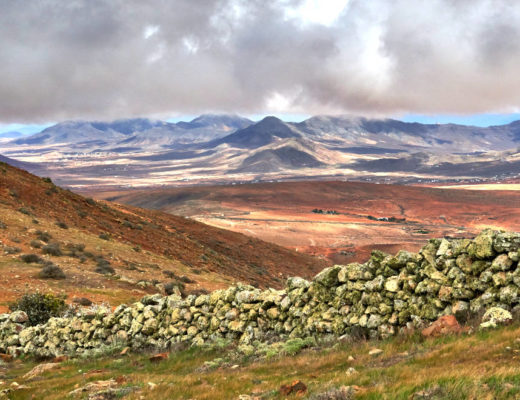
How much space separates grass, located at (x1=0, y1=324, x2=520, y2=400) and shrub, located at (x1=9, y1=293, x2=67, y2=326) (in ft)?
19.9

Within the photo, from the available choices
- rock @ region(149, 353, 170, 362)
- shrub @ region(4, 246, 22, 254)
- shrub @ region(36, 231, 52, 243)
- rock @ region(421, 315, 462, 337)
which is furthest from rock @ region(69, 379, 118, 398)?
shrub @ region(36, 231, 52, 243)

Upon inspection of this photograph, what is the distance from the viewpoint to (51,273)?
2350 cm

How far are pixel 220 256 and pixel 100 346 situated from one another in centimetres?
3080

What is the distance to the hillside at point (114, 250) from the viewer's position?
24047 millimetres

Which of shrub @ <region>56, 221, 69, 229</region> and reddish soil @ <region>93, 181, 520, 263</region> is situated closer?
shrub @ <region>56, 221, 69, 229</region>

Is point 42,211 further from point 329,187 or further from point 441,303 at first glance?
point 329,187

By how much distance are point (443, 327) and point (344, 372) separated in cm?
305

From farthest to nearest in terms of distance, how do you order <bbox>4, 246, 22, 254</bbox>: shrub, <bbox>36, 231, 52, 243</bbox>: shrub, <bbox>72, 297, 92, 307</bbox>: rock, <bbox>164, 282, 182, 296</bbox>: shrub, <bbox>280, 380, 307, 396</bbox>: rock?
1. <bbox>36, 231, 52, 243</bbox>: shrub
2. <bbox>4, 246, 22, 254</bbox>: shrub
3. <bbox>164, 282, 182, 296</bbox>: shrub
4. <bbox>72, 297, 92, 307</bbox>: rock
5. <bbox>280, 380, 307, 396</bbox>: rock

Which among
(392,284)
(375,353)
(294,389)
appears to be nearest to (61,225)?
(392,284)

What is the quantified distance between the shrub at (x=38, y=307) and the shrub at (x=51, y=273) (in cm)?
404

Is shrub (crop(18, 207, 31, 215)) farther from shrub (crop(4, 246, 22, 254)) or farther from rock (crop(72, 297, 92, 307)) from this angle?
rock (crop(72, 297, 92, 307))

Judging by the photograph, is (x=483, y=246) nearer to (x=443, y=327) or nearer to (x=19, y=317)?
(x=443, y=327)

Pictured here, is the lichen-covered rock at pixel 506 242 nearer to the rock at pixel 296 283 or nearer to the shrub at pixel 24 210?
the rock at pixel 296 283

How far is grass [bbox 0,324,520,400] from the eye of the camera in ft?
21.6
